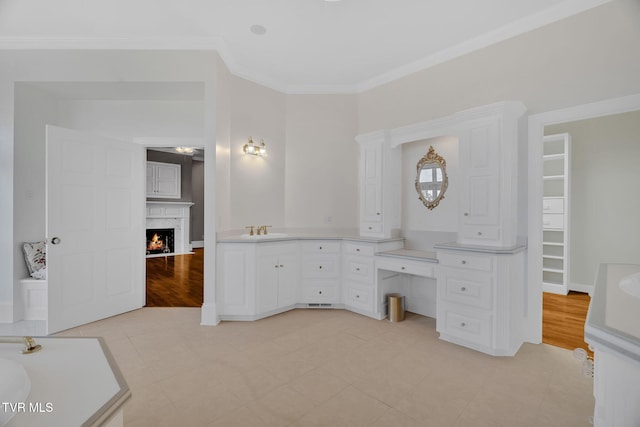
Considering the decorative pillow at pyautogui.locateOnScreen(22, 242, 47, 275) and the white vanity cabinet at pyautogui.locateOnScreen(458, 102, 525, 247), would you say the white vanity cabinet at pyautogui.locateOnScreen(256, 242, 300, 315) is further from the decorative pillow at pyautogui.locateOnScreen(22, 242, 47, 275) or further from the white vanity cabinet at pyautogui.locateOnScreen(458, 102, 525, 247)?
the decorative pillow at pyautogui.locateOnScreen(22, 242, 47, 275)

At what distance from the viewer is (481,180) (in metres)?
2.90

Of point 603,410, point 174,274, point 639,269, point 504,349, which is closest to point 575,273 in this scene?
point 504,349

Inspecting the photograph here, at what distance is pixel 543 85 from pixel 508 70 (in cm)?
37

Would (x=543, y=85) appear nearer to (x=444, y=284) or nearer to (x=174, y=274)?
(x=444, y=284)

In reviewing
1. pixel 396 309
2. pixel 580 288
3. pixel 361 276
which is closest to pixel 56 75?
pixel 361 276

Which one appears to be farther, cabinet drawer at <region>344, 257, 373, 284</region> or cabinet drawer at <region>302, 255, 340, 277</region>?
cabinet drawer at <region>302, 255, 340, 277</region>

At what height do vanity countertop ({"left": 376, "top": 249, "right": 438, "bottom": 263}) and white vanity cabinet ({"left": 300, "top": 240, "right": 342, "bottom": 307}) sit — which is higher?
vanity countertop ({"left": 376, "top": 249, "right": 438, "bottom": 263})

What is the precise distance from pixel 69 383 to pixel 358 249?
3.05 meters

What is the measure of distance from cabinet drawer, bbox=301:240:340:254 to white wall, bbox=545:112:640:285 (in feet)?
12.0

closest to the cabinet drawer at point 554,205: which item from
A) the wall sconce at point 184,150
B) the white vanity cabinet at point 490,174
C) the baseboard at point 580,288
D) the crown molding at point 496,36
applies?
the baseboard at point 580,288

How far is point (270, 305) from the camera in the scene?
3578 millimetres

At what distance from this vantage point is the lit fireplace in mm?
8320

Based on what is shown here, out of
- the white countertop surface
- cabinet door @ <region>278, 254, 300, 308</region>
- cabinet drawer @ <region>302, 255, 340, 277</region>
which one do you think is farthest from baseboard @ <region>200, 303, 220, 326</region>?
the white countertop surface

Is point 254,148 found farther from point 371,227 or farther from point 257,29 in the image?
point 371,227
